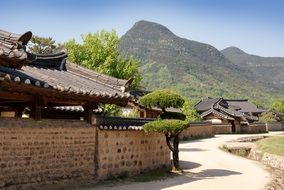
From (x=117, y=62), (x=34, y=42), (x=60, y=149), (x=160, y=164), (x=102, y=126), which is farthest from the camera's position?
(x=34, y=42)

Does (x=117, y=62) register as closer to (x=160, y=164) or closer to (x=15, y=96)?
(x=160, y=164)

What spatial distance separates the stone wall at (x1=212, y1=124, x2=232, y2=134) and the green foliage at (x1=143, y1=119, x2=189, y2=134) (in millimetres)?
38312

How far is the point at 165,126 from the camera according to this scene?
16703 millimetres

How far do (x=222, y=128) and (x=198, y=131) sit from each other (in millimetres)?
10667

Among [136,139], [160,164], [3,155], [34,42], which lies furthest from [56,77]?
[34,42]

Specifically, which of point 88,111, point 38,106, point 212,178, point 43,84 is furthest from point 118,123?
point 43,84

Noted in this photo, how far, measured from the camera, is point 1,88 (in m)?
10.2

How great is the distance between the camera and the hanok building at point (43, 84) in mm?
9469

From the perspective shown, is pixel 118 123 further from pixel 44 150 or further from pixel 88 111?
pixel 44 150

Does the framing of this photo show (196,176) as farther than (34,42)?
No

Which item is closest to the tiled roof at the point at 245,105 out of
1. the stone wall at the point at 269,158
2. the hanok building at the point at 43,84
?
the stone wall at the point at 269,158

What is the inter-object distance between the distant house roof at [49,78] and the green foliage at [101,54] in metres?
19.0

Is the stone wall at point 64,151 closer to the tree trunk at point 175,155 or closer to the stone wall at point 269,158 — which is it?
the tree trunk at point 175,155

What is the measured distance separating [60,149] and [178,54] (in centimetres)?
17660
